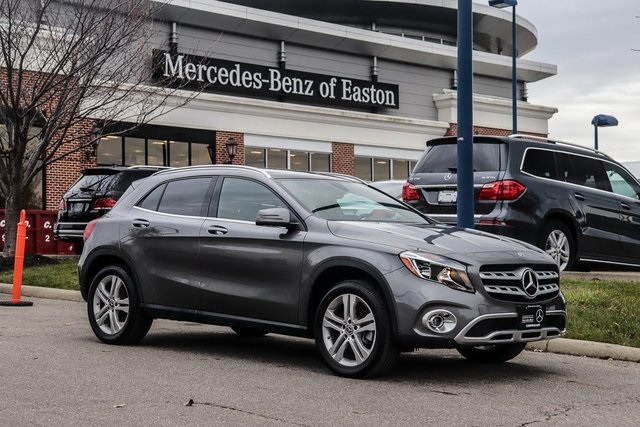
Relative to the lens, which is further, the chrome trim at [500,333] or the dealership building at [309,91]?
the dealership building at [309,91]

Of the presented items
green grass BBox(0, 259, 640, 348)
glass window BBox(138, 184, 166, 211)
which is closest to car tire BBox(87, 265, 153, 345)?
glass window BBox(138, 184, 166, 211)

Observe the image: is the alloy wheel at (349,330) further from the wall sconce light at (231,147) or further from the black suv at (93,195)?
the wall sconce light at (231,147)

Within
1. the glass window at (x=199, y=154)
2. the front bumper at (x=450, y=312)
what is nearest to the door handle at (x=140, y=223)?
the front bumper at (x=450, y=312)

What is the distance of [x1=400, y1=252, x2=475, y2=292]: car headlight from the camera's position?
6.66 metres

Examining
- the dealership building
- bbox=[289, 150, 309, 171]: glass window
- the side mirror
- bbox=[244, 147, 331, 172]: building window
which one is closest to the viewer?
the side mirror

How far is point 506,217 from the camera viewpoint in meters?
11.6

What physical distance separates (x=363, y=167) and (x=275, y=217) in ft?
98.6

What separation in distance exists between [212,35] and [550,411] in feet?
106

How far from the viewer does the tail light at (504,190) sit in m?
11.7

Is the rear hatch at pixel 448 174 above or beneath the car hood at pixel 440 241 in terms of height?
above

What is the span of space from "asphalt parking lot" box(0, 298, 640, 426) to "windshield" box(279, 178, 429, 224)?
1259 mm

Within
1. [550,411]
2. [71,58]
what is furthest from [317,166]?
[550,411]

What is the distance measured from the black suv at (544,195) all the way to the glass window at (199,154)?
20392mm

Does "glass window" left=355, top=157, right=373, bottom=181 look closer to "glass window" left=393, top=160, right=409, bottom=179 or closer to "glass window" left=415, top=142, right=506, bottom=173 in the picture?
"glass window" left=393, top=160, right=409, bottom=179
